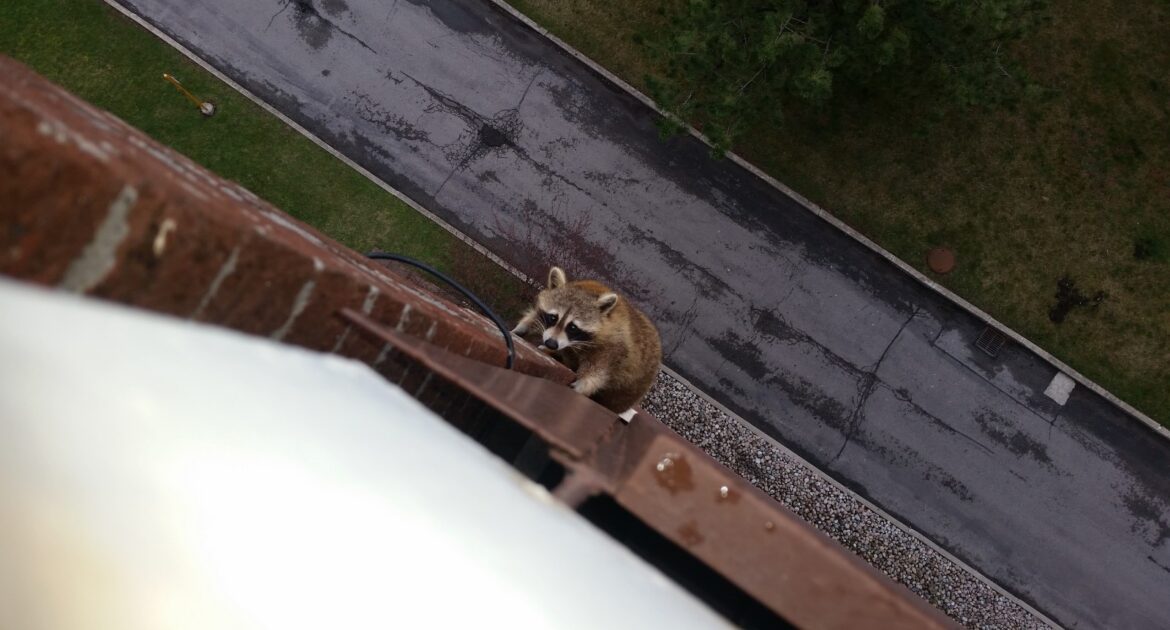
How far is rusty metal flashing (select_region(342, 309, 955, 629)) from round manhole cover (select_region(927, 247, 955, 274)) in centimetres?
1047

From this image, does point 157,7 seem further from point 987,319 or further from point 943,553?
point 943,553

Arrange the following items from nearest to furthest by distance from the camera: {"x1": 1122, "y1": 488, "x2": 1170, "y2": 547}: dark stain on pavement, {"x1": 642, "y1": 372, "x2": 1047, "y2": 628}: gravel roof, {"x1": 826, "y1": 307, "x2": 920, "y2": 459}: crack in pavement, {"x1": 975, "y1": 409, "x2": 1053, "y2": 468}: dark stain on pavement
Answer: {"x1": 642, "y1": 372, "x2": 1047, "y2": 628}: gravel roof
{"x1": 1122, "y1": 488, "x2": 1170, "y2": 547}: dark stain on pavement
{"x1": 975, "y1": 409, "x2": 1053, "y2": 468}: dark stain on pavement
{"x1": 826, "y1": 307, "x2": 920, "y2": 459}: crack in pavement

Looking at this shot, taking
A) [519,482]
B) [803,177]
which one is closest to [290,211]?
[803,177]

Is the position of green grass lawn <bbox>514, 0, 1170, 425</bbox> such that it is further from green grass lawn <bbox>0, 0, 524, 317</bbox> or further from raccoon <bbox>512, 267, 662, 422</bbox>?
green grass lawn <bbox>0, 0, 524, 317</bbox>

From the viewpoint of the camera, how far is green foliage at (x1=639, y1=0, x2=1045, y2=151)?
30.2 feet

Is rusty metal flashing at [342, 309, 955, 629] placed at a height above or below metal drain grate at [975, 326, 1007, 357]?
below

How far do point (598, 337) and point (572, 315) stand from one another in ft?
1.81

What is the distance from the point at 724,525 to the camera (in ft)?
14.5

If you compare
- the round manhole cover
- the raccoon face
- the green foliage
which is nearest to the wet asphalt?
the round manhole cover

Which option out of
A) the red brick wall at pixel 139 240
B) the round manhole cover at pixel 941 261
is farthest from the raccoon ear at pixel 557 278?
the round manhole cover at pixel 941 261

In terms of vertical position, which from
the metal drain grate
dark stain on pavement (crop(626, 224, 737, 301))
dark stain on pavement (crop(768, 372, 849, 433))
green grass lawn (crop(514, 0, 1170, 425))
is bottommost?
dark stain on pavement (crop(768, 372, 849, 433))

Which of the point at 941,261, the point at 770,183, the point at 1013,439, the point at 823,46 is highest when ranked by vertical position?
the point at 823,46

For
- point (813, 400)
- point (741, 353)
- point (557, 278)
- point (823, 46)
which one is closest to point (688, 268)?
point (741, 353)

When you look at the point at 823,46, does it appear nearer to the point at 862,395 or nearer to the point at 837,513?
the point at 862,395
